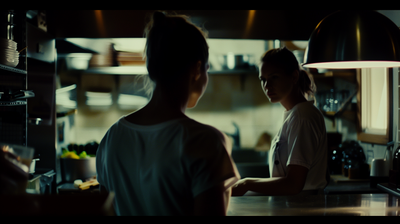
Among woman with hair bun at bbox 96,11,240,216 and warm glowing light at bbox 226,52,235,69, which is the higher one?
warm glowing light at bbox 226,52,235,69

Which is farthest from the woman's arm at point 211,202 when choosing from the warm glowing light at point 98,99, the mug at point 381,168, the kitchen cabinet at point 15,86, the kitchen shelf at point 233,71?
the warm glowing light at point 98,99

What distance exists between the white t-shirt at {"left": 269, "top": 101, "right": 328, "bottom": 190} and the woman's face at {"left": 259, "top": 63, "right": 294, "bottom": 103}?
11 cm

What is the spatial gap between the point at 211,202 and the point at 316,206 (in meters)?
0.74

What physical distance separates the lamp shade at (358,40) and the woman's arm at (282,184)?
0.45m

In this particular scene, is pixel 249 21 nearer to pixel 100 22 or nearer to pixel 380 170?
pixel 100 22

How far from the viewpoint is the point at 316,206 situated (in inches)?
47.3

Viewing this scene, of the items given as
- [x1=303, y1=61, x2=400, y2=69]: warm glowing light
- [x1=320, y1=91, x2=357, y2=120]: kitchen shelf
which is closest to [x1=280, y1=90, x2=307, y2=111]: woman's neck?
[x1=303, y1=61, x2=400, y2=69]: warm glowing light

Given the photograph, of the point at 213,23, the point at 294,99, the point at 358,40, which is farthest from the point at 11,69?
the point at 358,40

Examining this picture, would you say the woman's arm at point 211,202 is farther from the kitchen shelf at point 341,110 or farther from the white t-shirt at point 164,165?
the kitchen shelf at point 341,110

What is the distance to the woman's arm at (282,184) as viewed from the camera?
126cm

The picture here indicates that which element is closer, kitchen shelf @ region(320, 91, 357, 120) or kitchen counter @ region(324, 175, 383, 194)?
kitchen counter @ region(324, 175, 383, 194)

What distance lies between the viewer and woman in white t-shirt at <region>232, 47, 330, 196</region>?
1.27 m

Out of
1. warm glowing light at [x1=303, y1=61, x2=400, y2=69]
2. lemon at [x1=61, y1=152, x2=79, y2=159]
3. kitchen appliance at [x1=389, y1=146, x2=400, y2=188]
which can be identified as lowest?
lemon at [x1=61, y1=152, x2=79, y2=159]

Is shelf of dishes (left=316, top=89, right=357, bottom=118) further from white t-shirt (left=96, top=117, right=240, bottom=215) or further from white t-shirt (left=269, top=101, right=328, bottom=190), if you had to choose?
white t-shirt (left=96, top=117, right=240, bottom=215)
